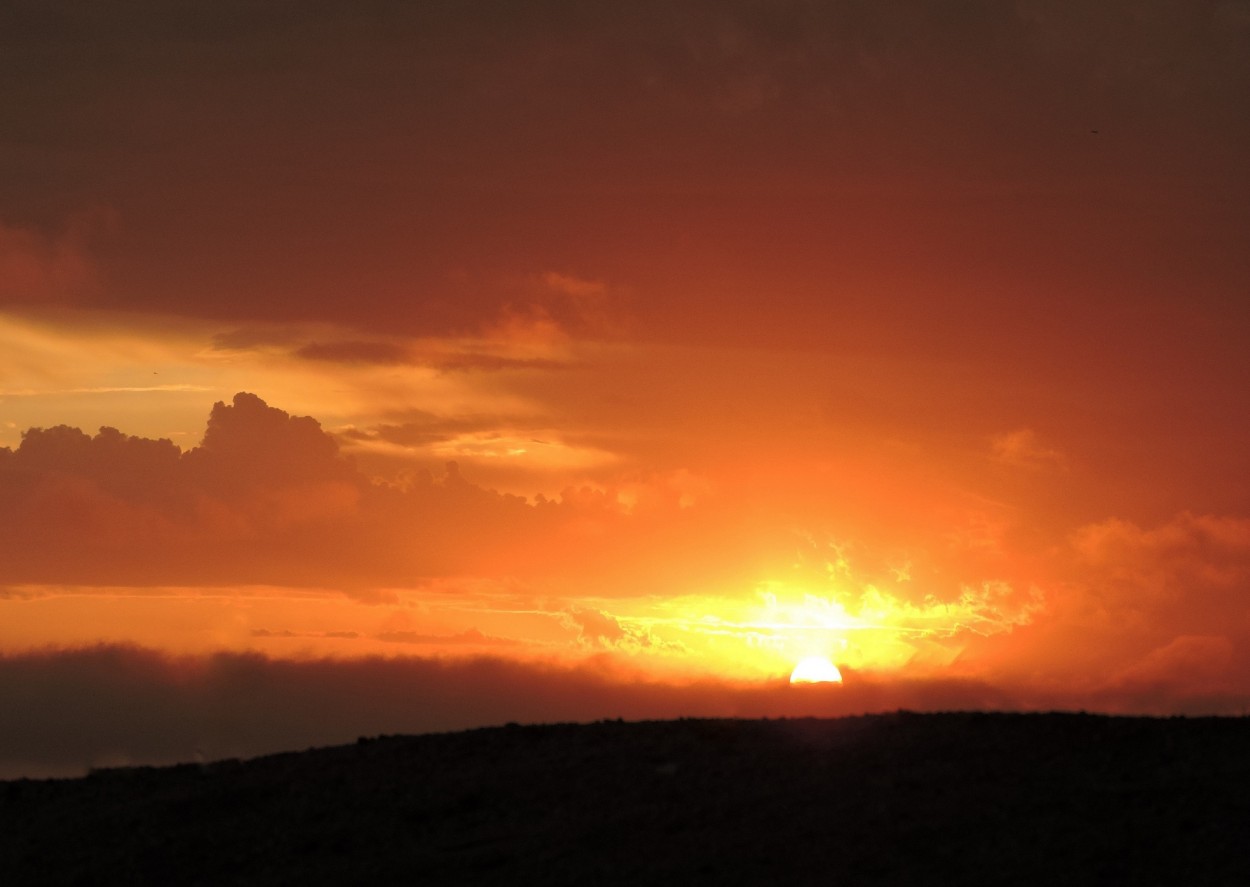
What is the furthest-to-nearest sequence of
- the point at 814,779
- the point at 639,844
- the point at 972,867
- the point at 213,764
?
1. the point at 213,764
2. the point at 814,779
3. the point at 639,844
4. the point at 972,867

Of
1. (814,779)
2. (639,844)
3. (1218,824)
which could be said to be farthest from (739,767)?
(1218,824)

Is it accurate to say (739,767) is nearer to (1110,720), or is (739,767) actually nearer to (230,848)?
(1110,720)

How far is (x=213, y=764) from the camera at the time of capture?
3850cm

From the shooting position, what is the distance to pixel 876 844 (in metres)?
27.3

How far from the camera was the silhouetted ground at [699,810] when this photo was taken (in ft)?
88.1

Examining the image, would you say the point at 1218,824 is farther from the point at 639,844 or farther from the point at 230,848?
the point at 230,848

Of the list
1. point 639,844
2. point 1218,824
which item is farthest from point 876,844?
point 1218,824

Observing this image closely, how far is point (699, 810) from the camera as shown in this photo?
2991 centimetres

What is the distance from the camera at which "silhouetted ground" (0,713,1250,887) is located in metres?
26.8

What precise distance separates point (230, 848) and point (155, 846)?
191 centimetres

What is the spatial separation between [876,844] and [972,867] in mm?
1983

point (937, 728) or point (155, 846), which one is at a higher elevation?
point (937, 728)

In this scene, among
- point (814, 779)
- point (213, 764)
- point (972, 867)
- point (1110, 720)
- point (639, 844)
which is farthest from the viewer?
point (213, 764)

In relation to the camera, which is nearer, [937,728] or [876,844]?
[876,844]
